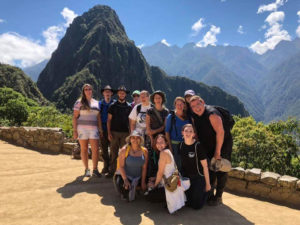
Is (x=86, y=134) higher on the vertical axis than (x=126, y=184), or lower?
higher

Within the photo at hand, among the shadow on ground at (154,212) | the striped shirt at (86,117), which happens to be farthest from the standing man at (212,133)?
the striped shirt at (86,117)

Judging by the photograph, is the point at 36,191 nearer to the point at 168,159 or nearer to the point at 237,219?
the point at 168,159

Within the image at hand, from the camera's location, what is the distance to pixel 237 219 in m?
3.38

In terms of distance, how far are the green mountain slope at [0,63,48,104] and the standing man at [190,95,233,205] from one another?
78392 mm

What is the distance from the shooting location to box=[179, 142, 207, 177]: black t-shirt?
11.4 ft

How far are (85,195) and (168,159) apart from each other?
1.61 m

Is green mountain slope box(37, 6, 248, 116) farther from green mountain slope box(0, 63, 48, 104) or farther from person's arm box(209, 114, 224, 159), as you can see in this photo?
person's arm box(209, 114, 224, 159)

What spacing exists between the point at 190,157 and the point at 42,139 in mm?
5807

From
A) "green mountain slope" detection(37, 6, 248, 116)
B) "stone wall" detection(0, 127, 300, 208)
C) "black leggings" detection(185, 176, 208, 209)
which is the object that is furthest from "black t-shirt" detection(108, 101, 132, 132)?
"green mountain slope" detection(37, 6, 248, 116)

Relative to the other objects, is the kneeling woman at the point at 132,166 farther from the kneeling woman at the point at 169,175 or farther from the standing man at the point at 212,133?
the standing man at the point at 212,133

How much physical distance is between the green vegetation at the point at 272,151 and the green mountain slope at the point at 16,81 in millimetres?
76691

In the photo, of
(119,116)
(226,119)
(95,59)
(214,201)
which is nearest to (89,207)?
(119,116)

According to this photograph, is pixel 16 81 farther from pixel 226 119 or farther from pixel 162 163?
pixel 226 119

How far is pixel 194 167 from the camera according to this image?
3.54 metres
